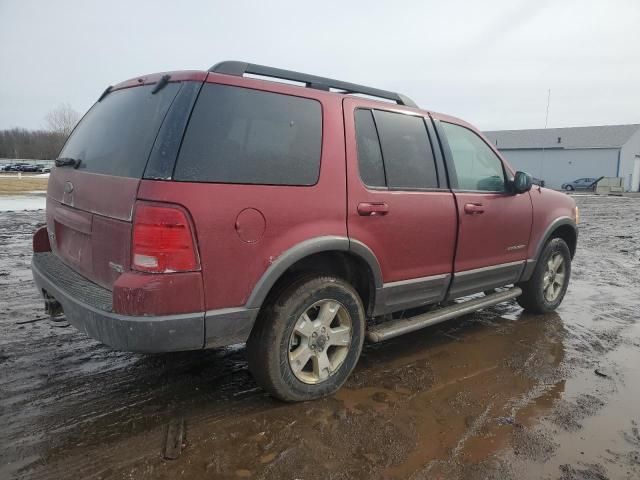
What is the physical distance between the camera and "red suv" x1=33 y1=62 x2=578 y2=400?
93.4 inches

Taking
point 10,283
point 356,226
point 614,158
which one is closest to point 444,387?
point 356,226

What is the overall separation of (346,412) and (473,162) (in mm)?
2425

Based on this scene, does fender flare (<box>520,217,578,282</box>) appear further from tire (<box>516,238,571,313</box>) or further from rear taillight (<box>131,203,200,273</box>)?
rear taillight (<box>131,203,200,273</box>)

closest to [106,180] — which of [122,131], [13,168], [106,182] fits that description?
[106,182]

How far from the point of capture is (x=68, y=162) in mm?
3135

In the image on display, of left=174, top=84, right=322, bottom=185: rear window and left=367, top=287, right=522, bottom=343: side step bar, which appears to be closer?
left=174, top=84, right=322, bottom=185: rear window

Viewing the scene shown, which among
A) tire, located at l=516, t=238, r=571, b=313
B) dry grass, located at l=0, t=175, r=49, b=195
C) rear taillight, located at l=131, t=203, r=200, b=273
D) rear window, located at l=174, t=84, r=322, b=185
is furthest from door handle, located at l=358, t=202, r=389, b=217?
dry grass, located at l=0, t=175, r=49, b=195

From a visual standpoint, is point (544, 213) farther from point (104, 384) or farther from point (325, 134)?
point (104, 384)

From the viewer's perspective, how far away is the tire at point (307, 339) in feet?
9.00

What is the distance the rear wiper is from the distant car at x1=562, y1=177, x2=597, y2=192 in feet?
160

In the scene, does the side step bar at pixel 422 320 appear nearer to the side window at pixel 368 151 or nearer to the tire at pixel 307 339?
the tire at pixel 307 339

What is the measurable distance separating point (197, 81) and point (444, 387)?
2.55 m

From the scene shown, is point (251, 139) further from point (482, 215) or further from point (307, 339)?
point (482, 215)

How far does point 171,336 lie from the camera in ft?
7.80
